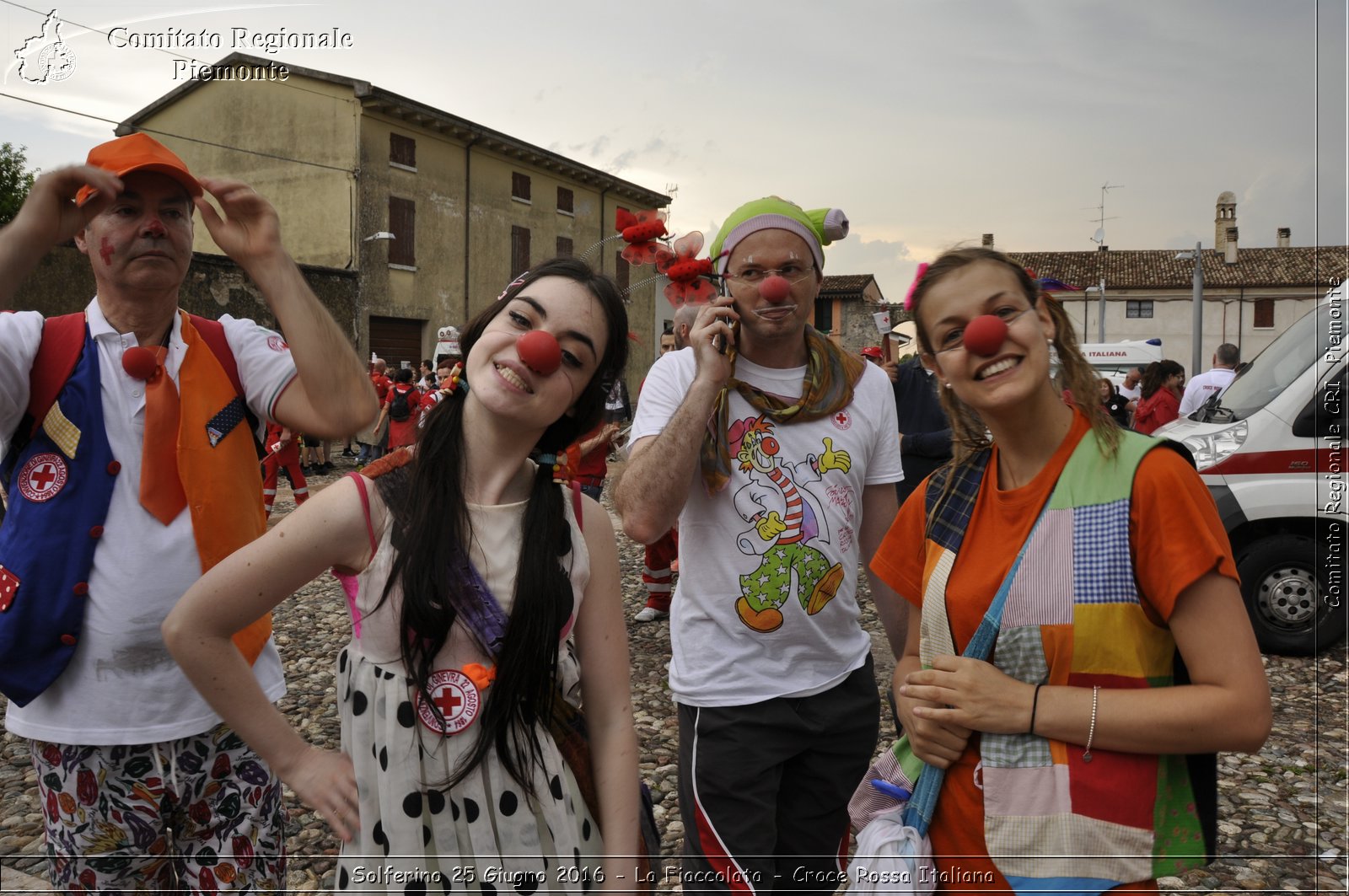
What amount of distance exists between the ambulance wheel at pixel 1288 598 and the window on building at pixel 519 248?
24.8 m

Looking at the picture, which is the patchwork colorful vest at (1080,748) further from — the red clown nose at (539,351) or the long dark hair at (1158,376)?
the long dark hair at (1158,376)

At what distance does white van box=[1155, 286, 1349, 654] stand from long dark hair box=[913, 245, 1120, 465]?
17.9 ft

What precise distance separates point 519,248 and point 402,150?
528 centimetres

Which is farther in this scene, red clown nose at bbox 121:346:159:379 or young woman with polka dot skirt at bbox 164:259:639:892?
red clown nose at bbox 121:346:159:379

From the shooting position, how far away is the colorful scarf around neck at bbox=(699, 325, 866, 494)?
2.49 m

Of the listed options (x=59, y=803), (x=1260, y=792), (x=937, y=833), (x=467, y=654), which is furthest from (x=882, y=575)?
(x=1260, y=792)

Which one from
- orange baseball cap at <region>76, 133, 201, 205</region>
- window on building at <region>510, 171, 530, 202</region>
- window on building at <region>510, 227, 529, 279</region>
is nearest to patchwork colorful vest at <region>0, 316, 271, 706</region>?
orange baseball cap at <region>76, 133, 201, 205</region>

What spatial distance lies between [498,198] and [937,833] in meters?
28.6

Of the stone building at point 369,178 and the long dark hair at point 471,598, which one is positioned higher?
the stone building at point 369,178

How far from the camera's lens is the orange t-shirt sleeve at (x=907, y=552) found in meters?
1.92

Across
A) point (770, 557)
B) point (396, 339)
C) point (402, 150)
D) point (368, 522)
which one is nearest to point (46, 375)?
point (368, 522)

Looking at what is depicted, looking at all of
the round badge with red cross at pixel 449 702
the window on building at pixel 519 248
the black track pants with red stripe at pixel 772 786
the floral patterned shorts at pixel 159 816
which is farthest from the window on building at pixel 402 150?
the round badge with red cross at pixel 449 702

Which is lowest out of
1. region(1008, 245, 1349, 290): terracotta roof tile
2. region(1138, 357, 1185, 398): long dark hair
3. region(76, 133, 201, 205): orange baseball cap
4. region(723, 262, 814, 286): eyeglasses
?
region(723, 262, 814, 286): eyeglasses

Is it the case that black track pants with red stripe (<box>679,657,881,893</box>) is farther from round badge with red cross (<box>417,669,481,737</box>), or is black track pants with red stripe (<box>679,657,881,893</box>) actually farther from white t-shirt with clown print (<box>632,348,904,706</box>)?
round badge with red cross (<box>417,669,481,737</box>)
